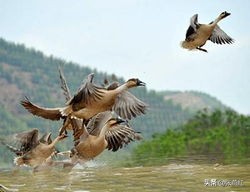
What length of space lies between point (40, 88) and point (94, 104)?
63.7 m

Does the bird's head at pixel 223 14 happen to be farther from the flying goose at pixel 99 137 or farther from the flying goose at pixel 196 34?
the flying goose at pixel 99 137

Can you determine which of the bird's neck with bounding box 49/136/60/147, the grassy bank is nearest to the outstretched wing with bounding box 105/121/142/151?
the bird's neck with bounding box 49/136/60/147

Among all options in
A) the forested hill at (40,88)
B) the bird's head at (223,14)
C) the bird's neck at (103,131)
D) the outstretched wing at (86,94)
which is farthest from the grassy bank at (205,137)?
the forested hill at (40,88)

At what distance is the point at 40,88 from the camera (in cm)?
7000

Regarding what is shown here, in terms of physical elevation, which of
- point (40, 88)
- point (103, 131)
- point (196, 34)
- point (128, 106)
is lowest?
point (103, 131)

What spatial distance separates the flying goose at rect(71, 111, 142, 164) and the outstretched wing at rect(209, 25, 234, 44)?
2209 millimetres

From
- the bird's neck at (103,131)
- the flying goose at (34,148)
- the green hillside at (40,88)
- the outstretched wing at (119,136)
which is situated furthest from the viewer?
the green hillside at (40,88)

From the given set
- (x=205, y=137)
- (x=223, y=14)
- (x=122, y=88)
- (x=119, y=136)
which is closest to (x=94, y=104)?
(x=122, y=88)

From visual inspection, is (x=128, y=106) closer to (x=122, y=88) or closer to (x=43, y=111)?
(x=122, y=88)

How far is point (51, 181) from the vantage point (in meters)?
9.22

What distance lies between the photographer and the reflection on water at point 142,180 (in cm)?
803

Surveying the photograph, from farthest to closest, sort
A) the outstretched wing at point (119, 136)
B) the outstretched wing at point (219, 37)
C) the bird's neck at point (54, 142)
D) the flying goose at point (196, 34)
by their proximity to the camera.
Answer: the outstretched wing at point (219, 37), the flying goose at point (196, 34), the bird's neck at point (54, 142), the outstretched wing at point (119, 136)

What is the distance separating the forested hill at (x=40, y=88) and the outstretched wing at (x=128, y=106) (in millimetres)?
50925

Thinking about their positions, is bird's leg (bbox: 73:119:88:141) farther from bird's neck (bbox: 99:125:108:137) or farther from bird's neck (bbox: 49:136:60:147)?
bird's neck (bbox: 49:136:60:147)
